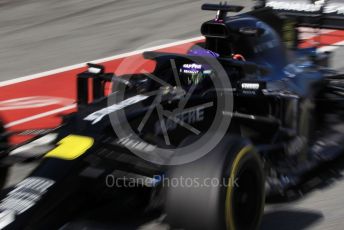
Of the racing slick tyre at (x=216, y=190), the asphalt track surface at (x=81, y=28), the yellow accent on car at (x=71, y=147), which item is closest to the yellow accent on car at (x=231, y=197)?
the racing slick tyre at (x=216, y=190)

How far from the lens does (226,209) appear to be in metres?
3.67

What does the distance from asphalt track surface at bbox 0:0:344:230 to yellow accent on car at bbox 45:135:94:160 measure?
4.99 m

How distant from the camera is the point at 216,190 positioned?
362 cm

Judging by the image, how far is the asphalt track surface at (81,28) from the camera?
9.76 meters

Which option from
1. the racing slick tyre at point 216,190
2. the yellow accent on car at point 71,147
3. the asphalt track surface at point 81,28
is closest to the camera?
the racing slick tyre at point 216,190

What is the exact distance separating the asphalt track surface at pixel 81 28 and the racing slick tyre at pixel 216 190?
5474 millimetres

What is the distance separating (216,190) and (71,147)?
0.97 metres

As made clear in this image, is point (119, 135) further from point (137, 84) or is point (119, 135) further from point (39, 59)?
point (39, 59)

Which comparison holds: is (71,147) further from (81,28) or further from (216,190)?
(81,28)

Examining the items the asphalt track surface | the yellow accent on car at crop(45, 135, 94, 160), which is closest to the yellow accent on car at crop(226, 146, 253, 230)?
the yellow accent on car at crop(45, 135, 94, 160)

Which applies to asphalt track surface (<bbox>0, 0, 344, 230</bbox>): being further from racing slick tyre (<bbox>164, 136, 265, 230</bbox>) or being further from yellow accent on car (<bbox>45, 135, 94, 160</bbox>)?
racing slick tyre (<bbox>164, 136, 265, 230</bbox>)

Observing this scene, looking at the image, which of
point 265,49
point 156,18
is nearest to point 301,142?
point 265,49

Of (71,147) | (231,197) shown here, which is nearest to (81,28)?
(71,147)

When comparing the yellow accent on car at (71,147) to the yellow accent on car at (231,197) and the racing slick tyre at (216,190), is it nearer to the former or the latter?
the racing slick tyre at (216,190)
